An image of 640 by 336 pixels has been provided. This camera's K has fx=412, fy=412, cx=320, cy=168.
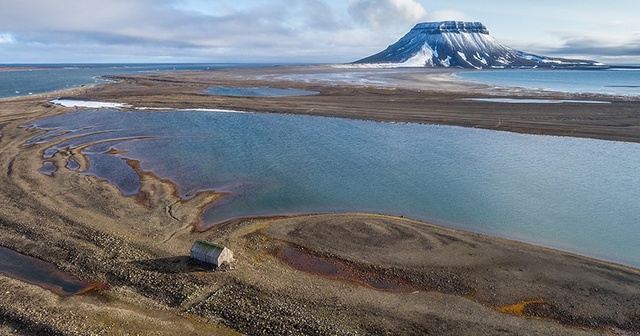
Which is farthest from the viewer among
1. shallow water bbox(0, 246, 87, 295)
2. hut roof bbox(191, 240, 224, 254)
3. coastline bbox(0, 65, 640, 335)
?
hut roof bbox(191, 240, 224, 254)

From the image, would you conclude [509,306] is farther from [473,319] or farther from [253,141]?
[253,141]

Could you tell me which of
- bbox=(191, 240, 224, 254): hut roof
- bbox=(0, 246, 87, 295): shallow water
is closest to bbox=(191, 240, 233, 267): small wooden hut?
bbox=(191, 240, 224, 254): hut roof

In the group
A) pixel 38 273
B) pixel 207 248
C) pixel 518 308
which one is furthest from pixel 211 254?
pixel 518 308

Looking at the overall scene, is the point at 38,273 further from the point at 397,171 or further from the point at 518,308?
the point at 397,171

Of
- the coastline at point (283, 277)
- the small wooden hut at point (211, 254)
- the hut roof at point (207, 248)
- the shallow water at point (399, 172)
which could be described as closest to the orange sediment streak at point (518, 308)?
the coastline at point (283, 277)

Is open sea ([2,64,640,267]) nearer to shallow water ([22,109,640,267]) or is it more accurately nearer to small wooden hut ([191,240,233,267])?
shallow water ([22,109,640,267])

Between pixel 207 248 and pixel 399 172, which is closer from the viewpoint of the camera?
pixel 207 248
